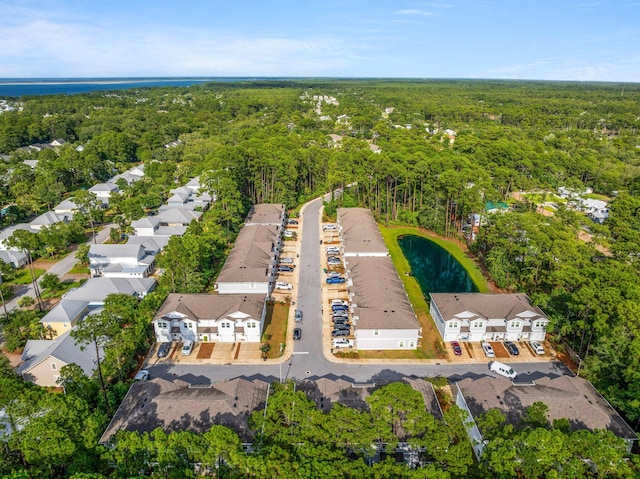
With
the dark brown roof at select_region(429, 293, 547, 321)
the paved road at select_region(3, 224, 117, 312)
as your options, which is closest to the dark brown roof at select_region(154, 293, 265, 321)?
the dark brown roof at select_region(429, 293, 547, 321)

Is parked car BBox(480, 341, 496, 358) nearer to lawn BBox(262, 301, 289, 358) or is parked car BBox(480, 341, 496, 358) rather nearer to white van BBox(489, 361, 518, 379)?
white van BBox(489, 361, 518, 379)

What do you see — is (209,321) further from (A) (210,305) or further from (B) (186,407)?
(B) (186,407)

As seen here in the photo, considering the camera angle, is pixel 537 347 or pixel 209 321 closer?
pixel 537 347

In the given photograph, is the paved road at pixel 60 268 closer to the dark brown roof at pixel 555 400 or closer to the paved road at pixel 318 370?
the paved road at pixel 318 370

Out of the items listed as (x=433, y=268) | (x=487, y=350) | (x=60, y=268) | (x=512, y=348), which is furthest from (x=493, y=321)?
(x=60, y=268)

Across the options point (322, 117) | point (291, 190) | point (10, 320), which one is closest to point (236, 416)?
point (10, 320)
